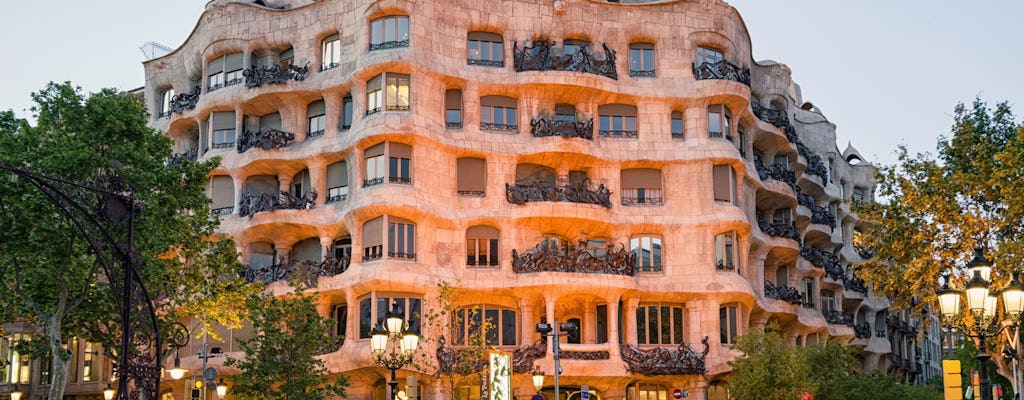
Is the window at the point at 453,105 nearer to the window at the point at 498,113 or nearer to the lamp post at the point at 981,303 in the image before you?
the window at the point at 498,113

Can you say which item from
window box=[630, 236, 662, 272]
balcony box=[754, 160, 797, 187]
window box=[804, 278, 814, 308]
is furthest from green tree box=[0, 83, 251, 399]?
window box=[804, 278, 814, 308]

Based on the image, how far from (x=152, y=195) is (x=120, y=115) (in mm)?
2759

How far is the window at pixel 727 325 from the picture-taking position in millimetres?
51594

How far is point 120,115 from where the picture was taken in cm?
3925

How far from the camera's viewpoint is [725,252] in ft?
170

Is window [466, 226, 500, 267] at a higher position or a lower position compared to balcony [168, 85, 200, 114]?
lower

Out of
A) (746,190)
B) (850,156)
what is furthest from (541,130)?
(850,156)

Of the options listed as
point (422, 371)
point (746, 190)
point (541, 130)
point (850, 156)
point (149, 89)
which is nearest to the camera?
point (422, 371)

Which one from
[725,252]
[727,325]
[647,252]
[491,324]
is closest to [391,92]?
[491,324]

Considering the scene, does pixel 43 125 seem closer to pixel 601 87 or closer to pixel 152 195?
pixel 152 195

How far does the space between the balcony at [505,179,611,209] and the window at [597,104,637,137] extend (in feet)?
10.0

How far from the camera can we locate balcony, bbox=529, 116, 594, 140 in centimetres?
5044

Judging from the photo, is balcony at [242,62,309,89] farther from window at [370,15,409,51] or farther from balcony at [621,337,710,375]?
balcony at [621,337,710,375]

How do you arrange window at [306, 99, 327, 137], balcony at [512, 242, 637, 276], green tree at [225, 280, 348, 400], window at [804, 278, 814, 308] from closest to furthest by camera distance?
green tree at [225, 280, 348, 400] → balcony at [512, 242, 637, 276] → window at [306, 99, 327, 137] → window at [804, 278, 814, 308]
